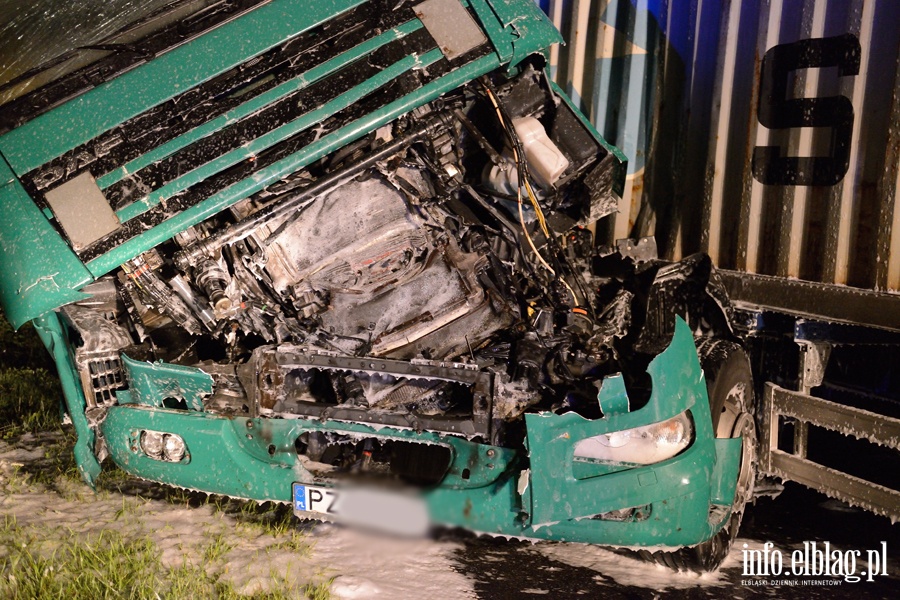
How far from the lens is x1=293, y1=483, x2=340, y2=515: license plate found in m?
2.92

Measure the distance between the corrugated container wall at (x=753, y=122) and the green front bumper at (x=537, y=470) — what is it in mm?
1221

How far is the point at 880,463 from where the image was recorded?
436 centimetres

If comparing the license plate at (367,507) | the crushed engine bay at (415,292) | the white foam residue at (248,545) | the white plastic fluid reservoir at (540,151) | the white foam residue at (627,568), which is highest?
the white plastic fluid reservoir at (540,151)

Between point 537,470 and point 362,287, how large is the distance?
1.16 m

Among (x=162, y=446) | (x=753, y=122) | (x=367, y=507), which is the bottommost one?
(x=367, y=507)

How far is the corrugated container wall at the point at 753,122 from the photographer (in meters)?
3.38

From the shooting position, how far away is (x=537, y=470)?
2691 mm

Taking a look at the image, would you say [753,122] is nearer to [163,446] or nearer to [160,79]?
[160,79]

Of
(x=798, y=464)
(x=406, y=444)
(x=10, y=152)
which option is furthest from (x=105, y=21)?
(x=798, y=464)

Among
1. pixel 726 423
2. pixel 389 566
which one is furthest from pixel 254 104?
pixel 726 423

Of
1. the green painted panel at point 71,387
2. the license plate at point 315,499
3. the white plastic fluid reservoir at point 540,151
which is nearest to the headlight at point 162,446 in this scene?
the green painted panel at point 71,387

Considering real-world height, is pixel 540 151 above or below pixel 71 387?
above

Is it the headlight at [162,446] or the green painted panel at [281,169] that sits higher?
the green painted panel at [281,169]

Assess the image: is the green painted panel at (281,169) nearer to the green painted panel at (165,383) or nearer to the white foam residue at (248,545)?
the green painted panel at (165,383)
